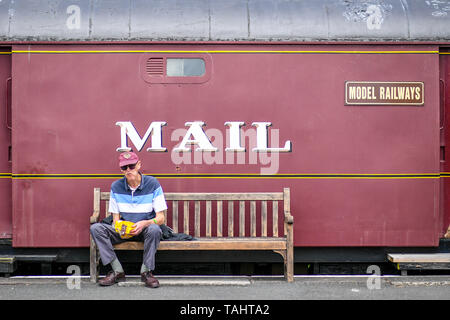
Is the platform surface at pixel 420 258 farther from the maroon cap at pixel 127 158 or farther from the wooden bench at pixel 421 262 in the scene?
the maroon cap at pixel 127 158

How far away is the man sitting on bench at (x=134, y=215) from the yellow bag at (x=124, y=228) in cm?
3

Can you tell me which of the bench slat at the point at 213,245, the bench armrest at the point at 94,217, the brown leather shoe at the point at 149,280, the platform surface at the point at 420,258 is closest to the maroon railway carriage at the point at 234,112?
the platform surface at the point at 420,258

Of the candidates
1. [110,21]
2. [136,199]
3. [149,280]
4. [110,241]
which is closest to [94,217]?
[110,241]

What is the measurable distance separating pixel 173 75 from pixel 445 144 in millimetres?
2819

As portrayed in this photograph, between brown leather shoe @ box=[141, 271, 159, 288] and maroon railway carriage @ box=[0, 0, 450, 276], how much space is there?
0.82m

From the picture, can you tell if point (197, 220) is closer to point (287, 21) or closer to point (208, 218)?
point (208, 218)

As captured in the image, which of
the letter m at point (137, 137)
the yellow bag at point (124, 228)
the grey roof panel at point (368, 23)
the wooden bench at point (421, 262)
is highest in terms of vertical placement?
the grey roof panel at point (368, 23)

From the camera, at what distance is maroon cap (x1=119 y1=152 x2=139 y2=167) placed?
4.95 meters

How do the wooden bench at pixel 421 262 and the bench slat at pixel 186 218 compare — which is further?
the bench slat at pixel 186 218

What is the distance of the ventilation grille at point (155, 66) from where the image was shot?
537 centimetres

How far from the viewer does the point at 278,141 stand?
542 cm

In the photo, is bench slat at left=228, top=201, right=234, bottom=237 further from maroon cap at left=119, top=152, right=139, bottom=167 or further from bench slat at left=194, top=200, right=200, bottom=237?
maroon cap at left=119, top=152, right=139, bottom=167

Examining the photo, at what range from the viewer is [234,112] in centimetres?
541

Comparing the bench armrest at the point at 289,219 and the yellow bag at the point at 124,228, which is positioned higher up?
the bench armrest at the point at 289,219
